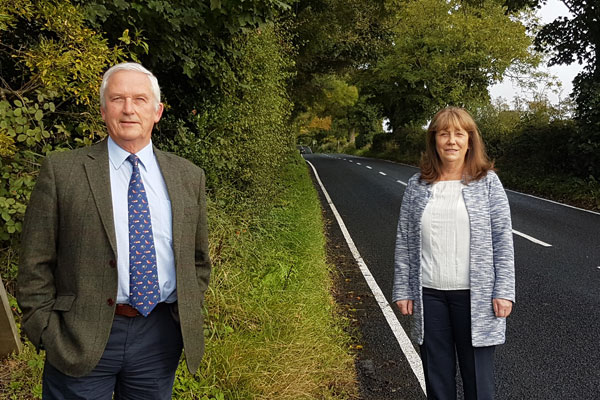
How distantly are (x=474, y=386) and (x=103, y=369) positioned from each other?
197 cm

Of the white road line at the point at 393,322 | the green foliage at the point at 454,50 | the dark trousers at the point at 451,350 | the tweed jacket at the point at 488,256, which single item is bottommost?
the white road line at the point at 393,322

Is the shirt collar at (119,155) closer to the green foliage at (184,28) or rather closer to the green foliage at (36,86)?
the green foliage at (36,86)

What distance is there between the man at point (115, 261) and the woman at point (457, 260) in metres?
1.40

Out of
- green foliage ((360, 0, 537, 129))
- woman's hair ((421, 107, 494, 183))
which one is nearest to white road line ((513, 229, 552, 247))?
woman's hair ((421, 107, 494, 183))

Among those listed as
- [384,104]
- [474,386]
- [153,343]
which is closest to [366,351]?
[474,386]

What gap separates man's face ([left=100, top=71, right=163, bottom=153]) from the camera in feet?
6.24

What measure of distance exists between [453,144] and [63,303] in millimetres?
2155

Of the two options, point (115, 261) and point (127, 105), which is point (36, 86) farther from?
point (115, 261)

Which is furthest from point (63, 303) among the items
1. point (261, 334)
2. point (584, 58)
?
point (584, 58)

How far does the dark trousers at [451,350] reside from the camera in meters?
2.72

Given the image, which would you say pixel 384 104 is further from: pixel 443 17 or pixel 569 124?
pixel 569 124

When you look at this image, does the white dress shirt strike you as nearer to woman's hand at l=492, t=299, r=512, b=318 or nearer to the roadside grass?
the roadside grass

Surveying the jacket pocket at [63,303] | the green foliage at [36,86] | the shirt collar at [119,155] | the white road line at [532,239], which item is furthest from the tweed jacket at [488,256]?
the white road line at [532,239]

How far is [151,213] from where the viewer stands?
1964mm
